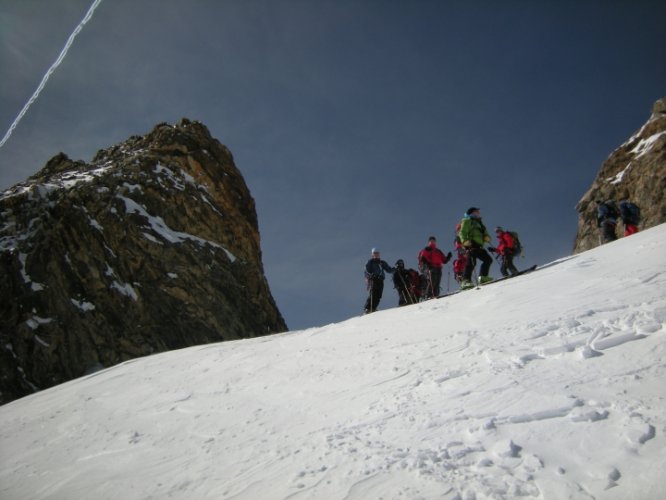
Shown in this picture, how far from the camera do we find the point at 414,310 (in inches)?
307

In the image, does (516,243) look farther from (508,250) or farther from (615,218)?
(615,218)

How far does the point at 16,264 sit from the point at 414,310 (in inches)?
905

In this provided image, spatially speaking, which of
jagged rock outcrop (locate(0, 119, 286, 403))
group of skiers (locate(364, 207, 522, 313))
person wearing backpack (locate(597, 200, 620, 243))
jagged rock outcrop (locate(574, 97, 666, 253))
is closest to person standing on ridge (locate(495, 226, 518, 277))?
group of skiers (locate(364, 207, 522, 313))

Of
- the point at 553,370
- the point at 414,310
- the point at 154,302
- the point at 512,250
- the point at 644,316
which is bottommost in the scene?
the point at 553,370

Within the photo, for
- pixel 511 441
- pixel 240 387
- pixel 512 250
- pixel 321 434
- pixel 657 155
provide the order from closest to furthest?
pixel 511 441 < pixel 321 434 < pixel 240 387 < pixel 512 250 < pixel 657 155

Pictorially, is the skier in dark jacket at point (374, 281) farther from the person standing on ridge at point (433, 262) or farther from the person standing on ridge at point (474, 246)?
the person standing on ridge at point (474, 246)

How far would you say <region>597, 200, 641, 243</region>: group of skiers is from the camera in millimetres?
11148

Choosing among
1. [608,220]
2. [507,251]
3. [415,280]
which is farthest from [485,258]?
[608,220]

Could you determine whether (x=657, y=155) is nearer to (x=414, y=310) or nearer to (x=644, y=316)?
(x=414, y=310)

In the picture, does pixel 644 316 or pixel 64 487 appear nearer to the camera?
pixel 64 487

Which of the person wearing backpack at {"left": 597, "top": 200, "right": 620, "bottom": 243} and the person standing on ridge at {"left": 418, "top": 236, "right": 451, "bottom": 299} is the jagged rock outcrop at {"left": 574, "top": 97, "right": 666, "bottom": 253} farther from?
the person standing on ridge at {"left": 418, "top": 236, "right": 451, "bottom": 299}

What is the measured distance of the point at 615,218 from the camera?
37.7 feet

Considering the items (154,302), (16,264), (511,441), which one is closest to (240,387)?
(511,441)

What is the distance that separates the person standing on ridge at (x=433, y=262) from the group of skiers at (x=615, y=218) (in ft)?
14.4
